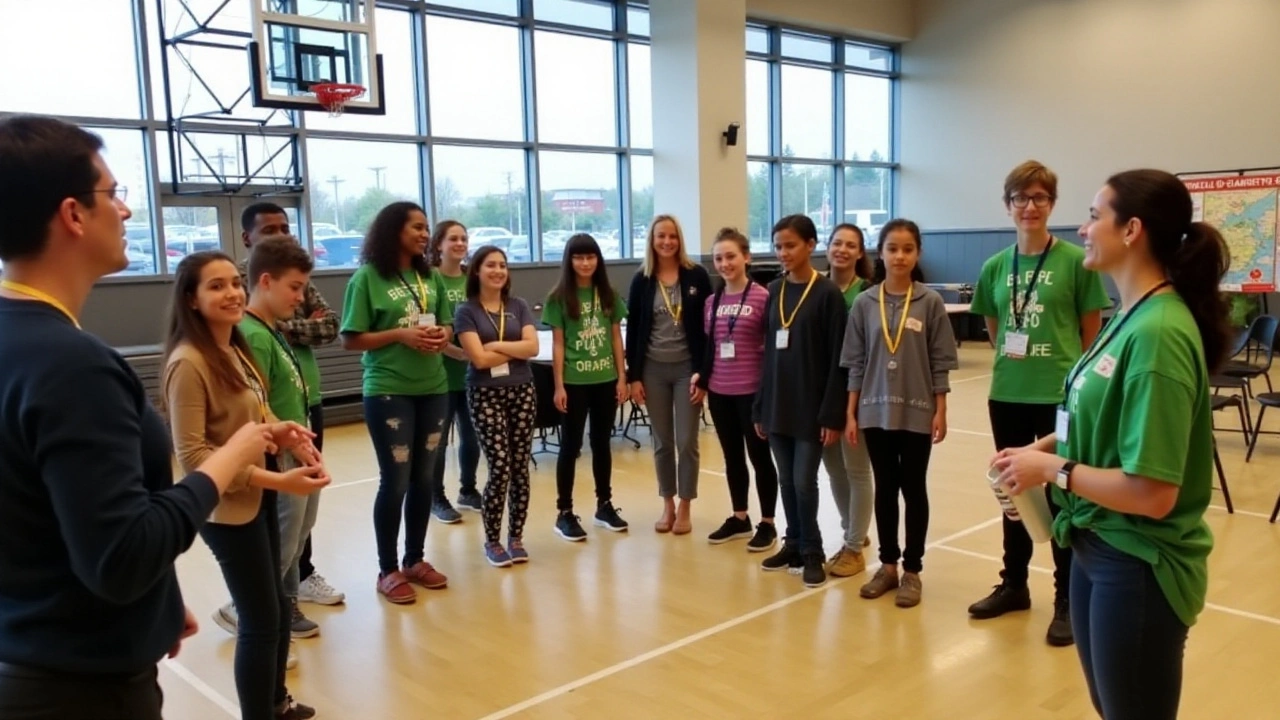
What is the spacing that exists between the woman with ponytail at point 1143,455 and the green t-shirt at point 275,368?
6.58 ft

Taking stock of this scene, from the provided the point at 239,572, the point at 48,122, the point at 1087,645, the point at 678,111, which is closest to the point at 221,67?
the point at 678,111

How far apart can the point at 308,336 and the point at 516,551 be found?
1346 millimetres

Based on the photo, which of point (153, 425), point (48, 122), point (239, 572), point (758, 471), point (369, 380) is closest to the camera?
point (48, 122)

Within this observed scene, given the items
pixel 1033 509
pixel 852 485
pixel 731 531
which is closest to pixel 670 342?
pixel 731 531

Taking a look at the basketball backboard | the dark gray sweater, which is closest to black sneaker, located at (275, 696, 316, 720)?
the dark gray sweater

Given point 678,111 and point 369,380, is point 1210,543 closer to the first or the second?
point 369,380

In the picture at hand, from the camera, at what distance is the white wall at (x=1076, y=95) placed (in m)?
10.4

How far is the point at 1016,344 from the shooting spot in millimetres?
2975

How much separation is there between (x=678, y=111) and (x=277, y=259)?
8177mm

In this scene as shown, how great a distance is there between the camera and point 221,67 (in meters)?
7.35

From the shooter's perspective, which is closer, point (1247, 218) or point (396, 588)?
point (396, 588)

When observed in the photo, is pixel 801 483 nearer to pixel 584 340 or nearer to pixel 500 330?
pixel 584 340

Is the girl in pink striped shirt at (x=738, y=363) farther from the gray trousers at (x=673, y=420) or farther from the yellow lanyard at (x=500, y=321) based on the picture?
the yellow lanyard at (x=500, y=321)

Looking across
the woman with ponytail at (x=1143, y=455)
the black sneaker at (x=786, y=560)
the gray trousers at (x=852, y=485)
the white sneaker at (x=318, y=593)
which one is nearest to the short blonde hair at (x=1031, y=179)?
the gray trousers at (x=852, y=485)
